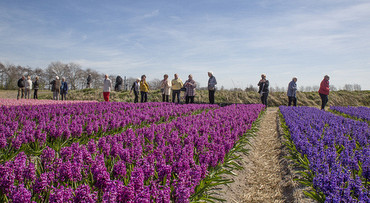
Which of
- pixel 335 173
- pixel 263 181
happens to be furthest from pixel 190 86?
pixel 335 173

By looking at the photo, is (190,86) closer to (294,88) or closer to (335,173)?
(294,88)

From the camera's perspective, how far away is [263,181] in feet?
15.9

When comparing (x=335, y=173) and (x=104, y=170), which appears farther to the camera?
(x=335, y=173)

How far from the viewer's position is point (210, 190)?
3.92 metres

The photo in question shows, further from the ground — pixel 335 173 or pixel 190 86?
pixel 190 86

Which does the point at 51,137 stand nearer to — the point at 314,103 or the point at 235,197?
the point at 235,197

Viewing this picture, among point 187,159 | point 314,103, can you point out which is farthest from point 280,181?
point 314,103

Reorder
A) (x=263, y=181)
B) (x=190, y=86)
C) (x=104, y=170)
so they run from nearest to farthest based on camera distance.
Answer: (x=104, y=170) → (x=263, y=181) → (x=190, y=86)

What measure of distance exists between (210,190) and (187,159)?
0.88m

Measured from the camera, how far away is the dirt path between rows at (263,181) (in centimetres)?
402

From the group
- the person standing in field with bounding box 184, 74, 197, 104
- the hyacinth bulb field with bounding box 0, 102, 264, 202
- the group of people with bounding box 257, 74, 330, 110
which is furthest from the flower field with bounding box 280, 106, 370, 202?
the person standing in field with bounding box 184, 74, 197, 104

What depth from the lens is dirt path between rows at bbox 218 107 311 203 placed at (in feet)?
13.2

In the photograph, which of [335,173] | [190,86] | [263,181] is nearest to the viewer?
[335,173]

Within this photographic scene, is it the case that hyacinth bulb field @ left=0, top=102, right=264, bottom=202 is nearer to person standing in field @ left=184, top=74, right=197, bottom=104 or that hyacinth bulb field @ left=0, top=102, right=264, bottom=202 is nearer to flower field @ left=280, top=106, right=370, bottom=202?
flower field @ left=280, top=106, right=370, bottom=202
